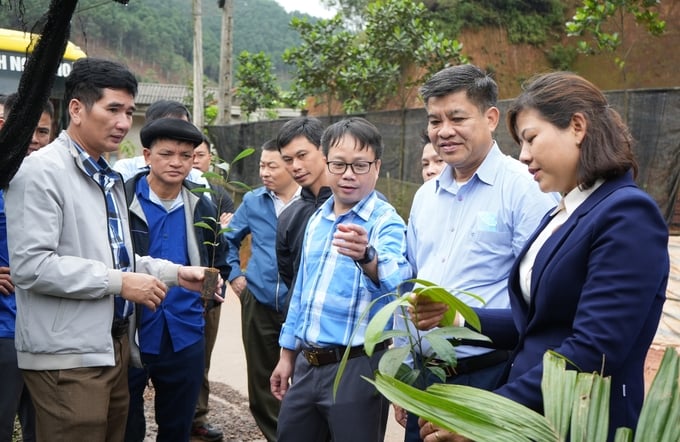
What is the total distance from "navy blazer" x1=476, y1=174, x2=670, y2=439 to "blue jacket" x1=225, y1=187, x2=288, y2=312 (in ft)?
8.73

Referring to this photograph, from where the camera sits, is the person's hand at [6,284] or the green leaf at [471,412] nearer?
the green leaf at [471,412]

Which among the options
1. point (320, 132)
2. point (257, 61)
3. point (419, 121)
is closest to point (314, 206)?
point (320, 132)

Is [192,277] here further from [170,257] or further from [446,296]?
[446,296]

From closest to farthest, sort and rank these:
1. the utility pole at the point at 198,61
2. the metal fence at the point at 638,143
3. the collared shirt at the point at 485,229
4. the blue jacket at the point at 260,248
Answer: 1. the collared shirt at the point at 485,229
2. the blue jacket at the point at 260,248
3. the metal fence at the point at 638,143
4. the utility pole at the point at 198,61

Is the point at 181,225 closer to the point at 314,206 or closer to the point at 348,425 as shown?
the point at 314,206

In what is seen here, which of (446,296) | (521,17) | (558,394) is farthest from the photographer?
(521,17)

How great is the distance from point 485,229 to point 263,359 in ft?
7.88

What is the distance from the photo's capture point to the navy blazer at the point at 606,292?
199 centimetres

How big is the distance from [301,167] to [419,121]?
6346mm

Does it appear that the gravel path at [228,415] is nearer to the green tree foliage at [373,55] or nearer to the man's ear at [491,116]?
the man's ear at [491,116]

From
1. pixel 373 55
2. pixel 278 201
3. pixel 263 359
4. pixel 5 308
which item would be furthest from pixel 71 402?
pixel 373 55

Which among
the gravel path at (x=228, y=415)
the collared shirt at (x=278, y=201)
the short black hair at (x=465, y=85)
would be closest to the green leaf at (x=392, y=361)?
the short black hair at (x=465, y=85)

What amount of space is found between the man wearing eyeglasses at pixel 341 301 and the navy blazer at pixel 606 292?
89 centimetres

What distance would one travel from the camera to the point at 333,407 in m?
3.07
